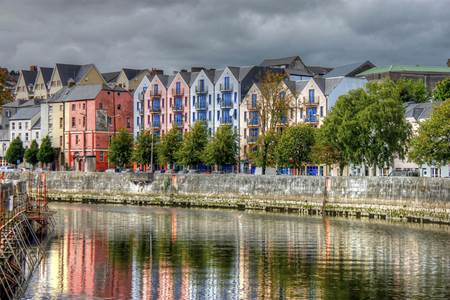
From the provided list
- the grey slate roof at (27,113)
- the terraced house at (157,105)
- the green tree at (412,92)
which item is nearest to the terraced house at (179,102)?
the terraced house at (157,105)

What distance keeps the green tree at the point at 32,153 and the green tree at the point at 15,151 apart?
15.7ft

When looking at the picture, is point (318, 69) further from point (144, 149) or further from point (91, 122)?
point (144, 149)

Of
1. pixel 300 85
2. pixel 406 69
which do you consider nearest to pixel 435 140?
pixel 300 85

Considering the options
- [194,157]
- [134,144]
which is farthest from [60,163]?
[194,157]

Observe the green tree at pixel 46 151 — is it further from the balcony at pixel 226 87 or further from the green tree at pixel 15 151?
the balcony at pixel 226 87

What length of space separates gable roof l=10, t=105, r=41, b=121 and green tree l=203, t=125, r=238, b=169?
53.2m

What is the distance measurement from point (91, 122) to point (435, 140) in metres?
71.4

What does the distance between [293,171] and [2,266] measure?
81.6 m

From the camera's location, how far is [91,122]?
14388 cm

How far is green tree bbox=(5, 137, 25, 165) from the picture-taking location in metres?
157

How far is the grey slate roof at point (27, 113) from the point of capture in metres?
162

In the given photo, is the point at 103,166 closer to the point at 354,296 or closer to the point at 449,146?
the point at 449,146

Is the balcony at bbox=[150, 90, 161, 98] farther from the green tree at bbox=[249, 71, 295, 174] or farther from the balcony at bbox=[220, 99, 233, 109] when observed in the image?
the green tree at bbox=[249, 71, 295, 174]

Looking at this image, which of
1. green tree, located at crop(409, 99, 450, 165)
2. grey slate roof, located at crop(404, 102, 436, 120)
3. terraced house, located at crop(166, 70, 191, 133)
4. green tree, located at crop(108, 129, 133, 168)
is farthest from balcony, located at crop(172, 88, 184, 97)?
green tree, located at crop(409, 99, 450, 165)
